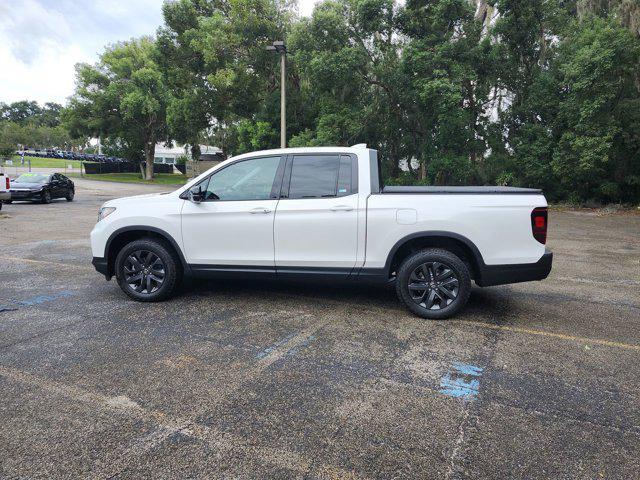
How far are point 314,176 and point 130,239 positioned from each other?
2490 mm

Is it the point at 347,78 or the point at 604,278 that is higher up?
the point at 347,78

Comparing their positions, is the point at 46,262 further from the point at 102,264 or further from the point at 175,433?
the point at 175,433

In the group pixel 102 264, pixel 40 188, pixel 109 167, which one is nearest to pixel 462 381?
pixel 102 264

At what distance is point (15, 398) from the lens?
3311 mm

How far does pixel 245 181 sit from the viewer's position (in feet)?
18.0

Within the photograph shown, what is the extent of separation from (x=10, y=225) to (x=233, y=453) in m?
13.4

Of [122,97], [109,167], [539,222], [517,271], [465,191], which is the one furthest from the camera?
[109,167]

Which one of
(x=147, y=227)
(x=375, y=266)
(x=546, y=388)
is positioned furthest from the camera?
(x=147, y=227)

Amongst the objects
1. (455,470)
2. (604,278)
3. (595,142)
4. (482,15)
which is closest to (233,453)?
(455,470)

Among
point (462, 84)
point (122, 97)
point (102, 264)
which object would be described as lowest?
point (102, 264)

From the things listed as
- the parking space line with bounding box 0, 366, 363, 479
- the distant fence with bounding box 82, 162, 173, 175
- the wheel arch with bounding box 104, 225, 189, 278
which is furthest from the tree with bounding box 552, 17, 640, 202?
the distant fence with bounding box 82, 162, 173, 175

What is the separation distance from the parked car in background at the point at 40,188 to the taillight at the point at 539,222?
67.9 ft

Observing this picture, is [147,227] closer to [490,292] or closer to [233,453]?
[233,453]

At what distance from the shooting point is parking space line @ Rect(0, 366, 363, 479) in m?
2.58
